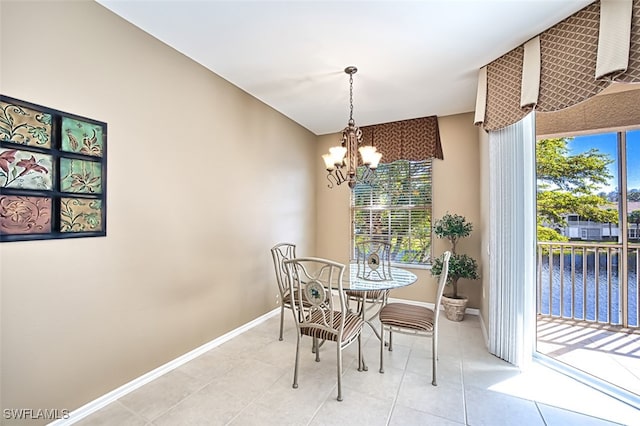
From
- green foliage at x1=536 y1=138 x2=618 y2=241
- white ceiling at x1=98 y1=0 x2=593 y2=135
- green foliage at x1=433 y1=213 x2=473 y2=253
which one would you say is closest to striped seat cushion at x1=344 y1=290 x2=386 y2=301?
green foliage at x1=433 y1=213 x2=473 y2=253

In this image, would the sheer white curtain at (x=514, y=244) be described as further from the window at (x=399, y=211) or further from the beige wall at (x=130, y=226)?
the beige wall at (x=130, y=226)

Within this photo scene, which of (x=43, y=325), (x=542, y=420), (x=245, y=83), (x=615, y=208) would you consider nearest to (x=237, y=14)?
(x=245, y=83)

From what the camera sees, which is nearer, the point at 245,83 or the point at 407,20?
the point at 407,20

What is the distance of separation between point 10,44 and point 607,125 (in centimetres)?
515

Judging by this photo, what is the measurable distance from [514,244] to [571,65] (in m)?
1.44

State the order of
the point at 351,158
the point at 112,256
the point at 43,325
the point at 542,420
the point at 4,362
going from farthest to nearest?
the point at 351,158 → the point at 112,256 → the point at 542,420 → the point at 43,325 → the point at 4,362

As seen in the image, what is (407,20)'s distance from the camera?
204cm

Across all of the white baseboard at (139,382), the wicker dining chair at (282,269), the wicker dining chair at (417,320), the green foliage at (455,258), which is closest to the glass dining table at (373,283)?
the wicker dining chair at (417,320)

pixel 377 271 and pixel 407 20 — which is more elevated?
pixel 407 20

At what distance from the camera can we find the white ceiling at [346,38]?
1.92 meters

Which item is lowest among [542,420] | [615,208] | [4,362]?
[542,420]

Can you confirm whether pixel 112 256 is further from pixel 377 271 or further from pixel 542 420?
pixel 542 420
